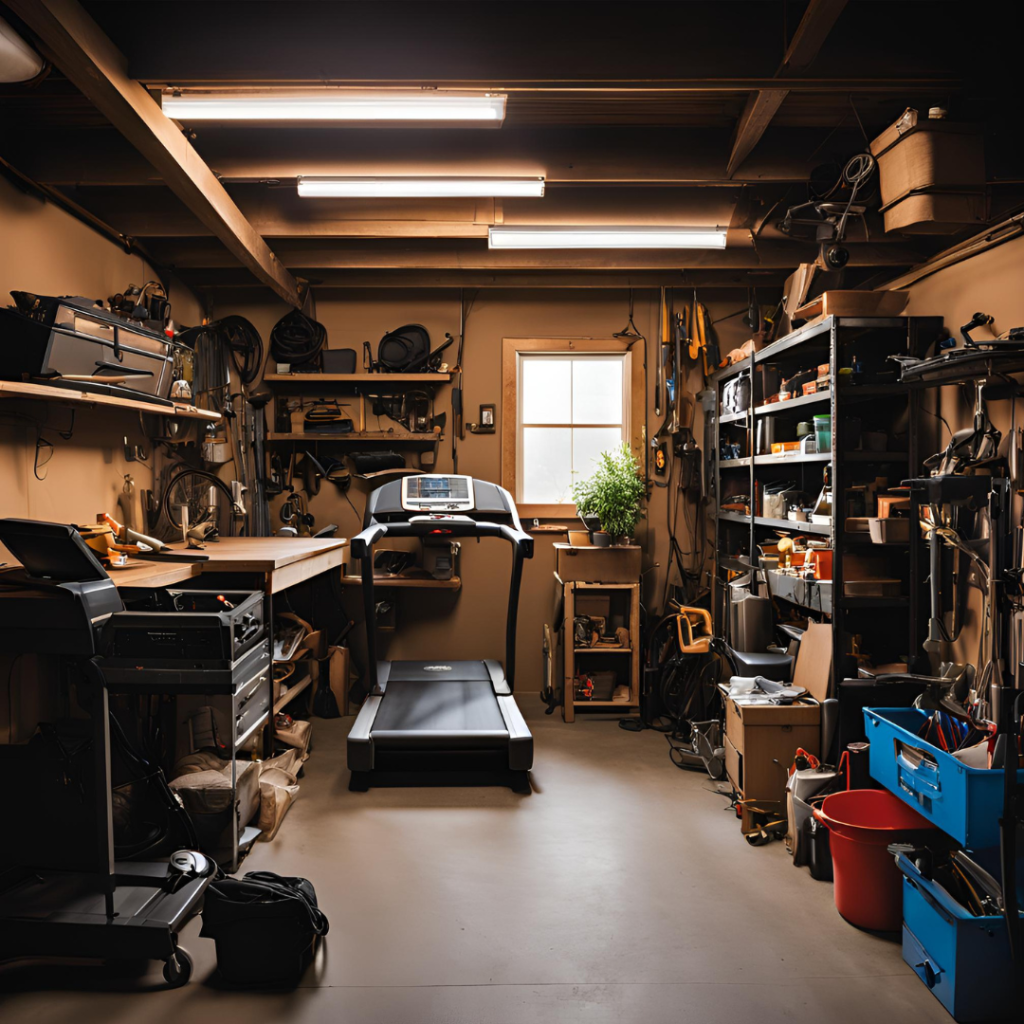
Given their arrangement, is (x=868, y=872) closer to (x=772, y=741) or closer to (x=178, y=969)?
(x=772, y=741)

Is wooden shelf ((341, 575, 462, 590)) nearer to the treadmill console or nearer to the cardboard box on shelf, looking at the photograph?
the treadmill console

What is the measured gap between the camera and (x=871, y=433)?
147 inches

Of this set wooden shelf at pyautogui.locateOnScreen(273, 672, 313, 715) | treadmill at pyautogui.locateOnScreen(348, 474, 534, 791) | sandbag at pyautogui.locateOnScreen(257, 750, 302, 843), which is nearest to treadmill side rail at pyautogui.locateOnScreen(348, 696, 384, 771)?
treadmill at pyautogui.locateOnScreen(348, 474, 534, 791)

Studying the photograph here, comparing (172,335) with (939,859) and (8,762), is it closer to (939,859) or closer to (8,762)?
(8,762)

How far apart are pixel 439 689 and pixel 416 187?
295 centimetres

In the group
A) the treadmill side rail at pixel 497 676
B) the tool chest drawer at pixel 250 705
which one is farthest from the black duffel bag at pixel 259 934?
the treadmill side rail at pixel 497 676

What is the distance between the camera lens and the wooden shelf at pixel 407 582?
5.32 meters

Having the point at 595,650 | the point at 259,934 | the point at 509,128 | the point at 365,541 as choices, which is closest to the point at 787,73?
the point at 509,128

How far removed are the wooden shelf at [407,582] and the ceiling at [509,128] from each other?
2.04 m

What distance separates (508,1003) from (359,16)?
3.31m

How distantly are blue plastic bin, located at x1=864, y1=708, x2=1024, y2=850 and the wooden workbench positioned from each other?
8.75ft

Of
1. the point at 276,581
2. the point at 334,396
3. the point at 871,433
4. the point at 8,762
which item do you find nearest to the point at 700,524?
the point at 871,433

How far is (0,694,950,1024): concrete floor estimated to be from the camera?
224 centimetres

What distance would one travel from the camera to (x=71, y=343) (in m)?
3.14
